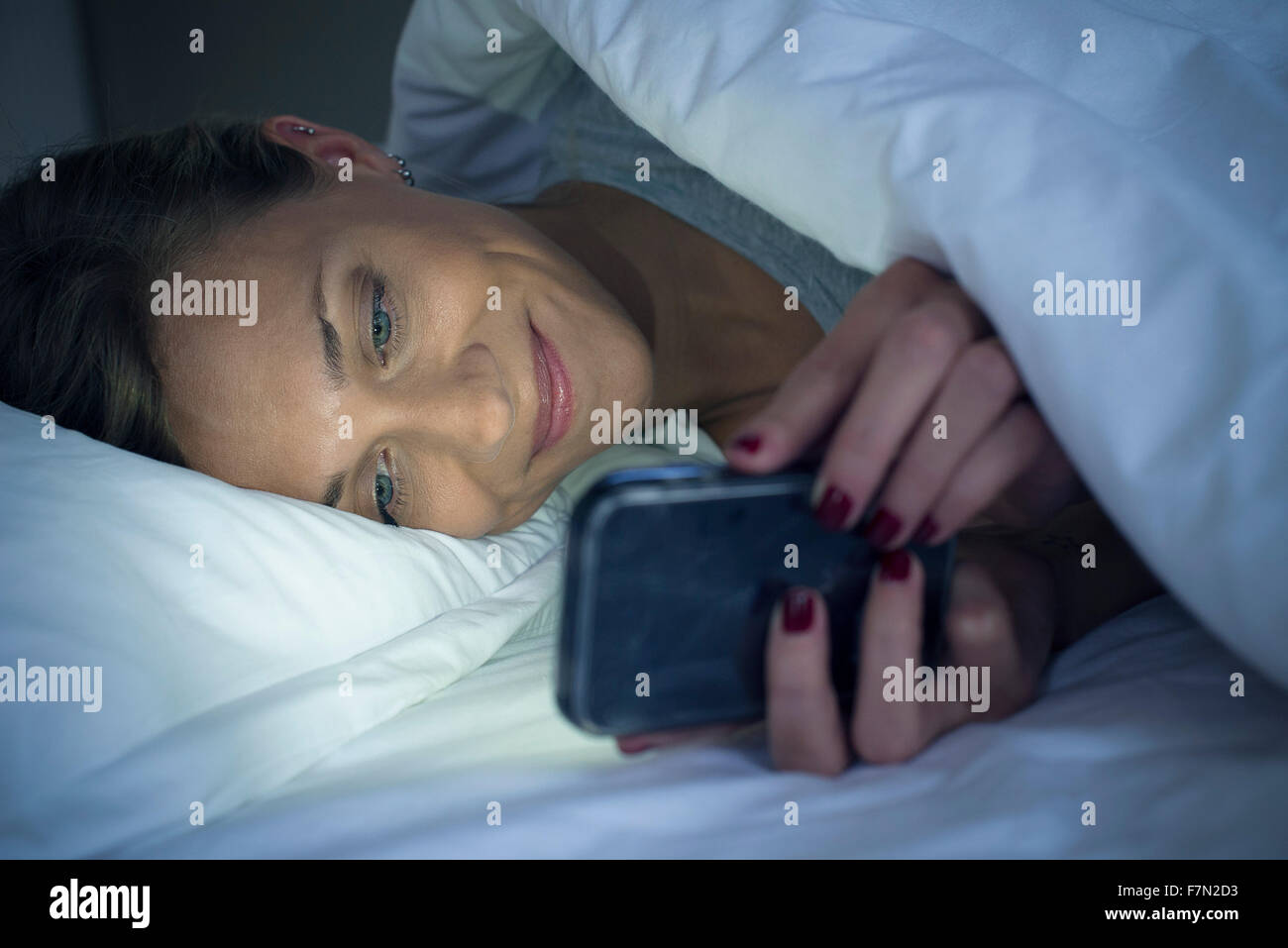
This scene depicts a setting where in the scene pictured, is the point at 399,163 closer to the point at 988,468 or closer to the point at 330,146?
the point at 330,146

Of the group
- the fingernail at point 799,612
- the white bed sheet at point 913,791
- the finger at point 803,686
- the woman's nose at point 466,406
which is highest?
the woman's nose at point 466,406

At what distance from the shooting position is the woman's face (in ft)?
2.43

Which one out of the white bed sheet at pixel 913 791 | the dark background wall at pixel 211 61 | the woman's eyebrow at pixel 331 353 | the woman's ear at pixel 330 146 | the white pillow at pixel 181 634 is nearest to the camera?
the white bed sheet at pixel 913 791

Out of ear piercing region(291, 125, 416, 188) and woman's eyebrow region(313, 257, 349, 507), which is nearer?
woman's eyebrow region(313, 257, 349, 507)

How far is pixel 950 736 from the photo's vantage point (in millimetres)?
537

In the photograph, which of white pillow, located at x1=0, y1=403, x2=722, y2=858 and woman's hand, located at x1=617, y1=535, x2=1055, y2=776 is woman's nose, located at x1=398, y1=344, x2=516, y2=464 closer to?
white pillow, located at x1=0, y1=403, x2=722, y2=858

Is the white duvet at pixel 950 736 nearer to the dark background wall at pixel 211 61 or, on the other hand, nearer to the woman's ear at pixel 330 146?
the woman's ear at pixel 330 146

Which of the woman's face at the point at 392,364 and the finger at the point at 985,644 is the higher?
the woman's face at the point at 392,364

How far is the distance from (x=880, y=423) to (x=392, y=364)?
457 mm

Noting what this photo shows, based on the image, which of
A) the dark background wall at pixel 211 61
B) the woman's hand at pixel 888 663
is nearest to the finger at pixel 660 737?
the woman's hand at pixel 888 663

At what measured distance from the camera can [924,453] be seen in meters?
0.47

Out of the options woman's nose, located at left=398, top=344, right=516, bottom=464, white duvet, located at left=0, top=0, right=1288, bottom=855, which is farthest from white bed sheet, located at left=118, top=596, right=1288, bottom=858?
woman's nose, located at left=398, top=344, right=516, bottom=464

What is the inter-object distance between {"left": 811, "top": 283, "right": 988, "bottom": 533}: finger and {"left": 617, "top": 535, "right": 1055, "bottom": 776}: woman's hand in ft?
0.14

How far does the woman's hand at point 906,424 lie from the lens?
0.47m
